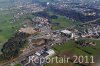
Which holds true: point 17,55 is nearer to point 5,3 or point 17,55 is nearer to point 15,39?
point 15,39

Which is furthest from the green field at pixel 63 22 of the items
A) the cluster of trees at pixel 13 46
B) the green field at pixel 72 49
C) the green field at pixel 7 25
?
the green field at pixel 72 49

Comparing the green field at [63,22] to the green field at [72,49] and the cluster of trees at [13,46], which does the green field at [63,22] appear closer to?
the cluster of trees at [13,46]

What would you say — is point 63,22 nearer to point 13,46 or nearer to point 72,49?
point 72,49

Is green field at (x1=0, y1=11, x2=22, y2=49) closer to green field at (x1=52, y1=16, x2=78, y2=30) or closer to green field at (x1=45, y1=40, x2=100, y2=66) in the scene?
green field at (x1=52, y1=16, x2=78, y2=30)

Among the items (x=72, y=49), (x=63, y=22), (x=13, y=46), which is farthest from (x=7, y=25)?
(x=72, y=49)

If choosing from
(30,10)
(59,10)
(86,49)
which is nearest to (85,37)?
(86,49)

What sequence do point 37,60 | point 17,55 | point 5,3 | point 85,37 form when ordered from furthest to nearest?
point 5,3 < point 85,37 < point 17,55 < point 37,60

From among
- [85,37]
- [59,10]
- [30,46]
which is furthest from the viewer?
[59,10]

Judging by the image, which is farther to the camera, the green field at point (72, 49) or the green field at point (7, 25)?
the green field at point (7, 25)

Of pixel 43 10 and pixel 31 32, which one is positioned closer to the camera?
pixel 31 32
